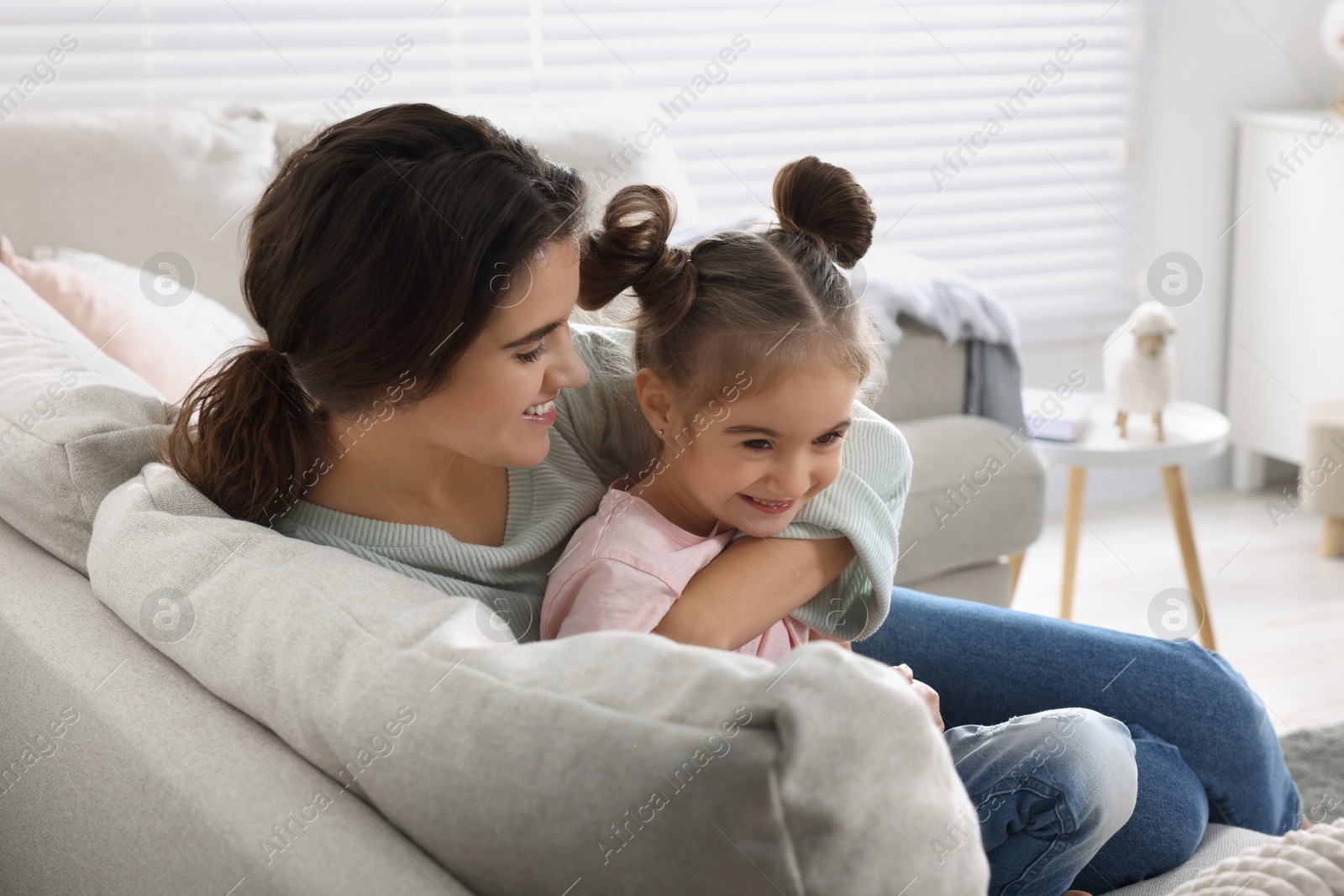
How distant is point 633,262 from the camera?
3.41ft

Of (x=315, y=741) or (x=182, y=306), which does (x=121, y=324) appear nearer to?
(x=182, y=306)

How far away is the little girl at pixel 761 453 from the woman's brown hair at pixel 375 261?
14cm

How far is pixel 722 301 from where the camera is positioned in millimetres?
1036

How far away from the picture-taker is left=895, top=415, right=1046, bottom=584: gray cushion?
6.45 feet

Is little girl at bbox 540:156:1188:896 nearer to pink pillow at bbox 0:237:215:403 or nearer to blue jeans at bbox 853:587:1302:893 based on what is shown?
blue jeans at bbox 853:587:1302:893

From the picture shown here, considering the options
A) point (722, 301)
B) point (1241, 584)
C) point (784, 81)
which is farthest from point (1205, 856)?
point (784, 81)

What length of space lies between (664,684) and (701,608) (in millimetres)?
444

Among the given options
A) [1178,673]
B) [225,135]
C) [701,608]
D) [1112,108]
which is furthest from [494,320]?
[1112,108]

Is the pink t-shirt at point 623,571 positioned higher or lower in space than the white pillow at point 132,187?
lower

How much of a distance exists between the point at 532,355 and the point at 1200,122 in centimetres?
285

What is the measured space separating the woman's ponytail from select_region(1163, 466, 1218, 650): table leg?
72.0 inches

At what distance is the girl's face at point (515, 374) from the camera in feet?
3.02

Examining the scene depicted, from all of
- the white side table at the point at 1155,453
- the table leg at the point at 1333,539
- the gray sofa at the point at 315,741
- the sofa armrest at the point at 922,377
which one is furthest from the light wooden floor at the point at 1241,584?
the gray sofa at the point at 315,741

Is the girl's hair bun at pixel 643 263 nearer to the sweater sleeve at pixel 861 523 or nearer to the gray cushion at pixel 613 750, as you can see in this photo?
the sweater sleeve at pixel 861 523
